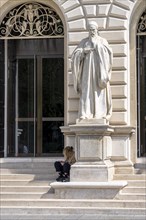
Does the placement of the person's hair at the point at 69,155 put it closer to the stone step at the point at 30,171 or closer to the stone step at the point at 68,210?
the stone step at the point at 30,171

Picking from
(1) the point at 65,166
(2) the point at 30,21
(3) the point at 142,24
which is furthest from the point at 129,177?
(2) the point at 30,21

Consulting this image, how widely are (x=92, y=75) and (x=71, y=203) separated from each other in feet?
12.2

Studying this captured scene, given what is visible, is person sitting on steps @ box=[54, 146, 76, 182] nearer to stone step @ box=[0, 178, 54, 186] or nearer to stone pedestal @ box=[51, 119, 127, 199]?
stone pedestal @ box=[51, 119, 127, 199]

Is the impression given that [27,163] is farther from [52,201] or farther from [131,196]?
[131,196]

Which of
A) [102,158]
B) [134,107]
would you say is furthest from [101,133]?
[134,107]

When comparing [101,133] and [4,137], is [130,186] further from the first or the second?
[4,137]

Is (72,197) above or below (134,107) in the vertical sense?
below

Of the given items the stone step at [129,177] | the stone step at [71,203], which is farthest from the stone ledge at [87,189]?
the stone step at [129,177]

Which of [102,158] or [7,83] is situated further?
[7,83]

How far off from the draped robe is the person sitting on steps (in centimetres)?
107

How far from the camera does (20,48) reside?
2558 centimetres

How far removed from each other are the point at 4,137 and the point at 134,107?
4438mm

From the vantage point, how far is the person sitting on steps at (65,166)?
855 inches

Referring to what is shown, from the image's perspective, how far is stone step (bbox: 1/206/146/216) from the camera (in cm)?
2002
